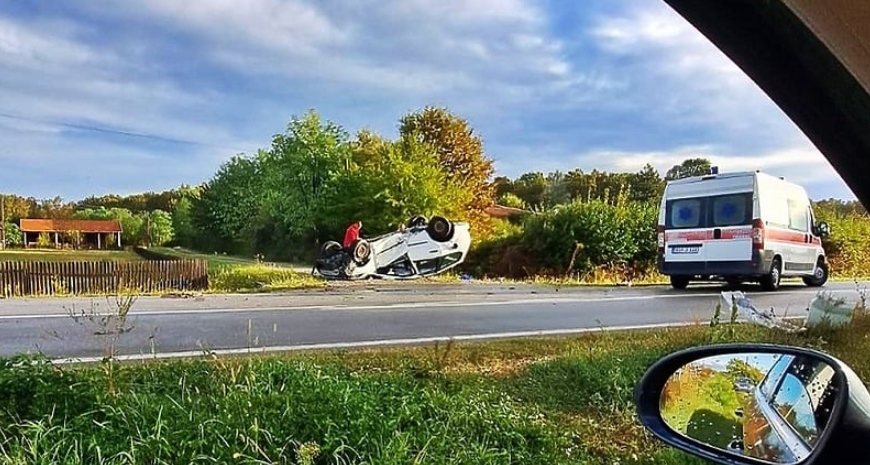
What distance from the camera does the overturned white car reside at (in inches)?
501

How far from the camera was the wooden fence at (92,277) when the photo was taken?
989cm

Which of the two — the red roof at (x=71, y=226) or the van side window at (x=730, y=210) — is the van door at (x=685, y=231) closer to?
the van side window at (x=730, y=210)

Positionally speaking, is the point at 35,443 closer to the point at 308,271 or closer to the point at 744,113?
the point at 744,113

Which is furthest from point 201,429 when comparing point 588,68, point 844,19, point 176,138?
point 176,138

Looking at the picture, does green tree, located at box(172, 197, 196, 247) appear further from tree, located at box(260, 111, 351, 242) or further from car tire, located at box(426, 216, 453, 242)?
car tire, located at box(426, 216, 453, 242)

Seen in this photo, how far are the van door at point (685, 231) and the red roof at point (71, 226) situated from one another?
39.1ft

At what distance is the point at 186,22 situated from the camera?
25.9ft

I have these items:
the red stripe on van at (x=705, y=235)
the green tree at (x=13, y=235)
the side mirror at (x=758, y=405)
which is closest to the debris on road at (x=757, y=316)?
the side mirror at (x=758, y=405)

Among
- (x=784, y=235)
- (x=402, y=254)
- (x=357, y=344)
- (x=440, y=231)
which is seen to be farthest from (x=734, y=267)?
(x=357, y=344)

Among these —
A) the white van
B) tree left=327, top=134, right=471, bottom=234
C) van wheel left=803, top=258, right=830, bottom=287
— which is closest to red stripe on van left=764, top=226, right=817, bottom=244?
the white van

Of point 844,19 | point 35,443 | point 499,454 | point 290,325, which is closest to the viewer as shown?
point 844,19

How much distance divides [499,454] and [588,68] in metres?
4.89

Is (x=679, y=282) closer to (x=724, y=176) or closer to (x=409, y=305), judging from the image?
(x=724, y=176)

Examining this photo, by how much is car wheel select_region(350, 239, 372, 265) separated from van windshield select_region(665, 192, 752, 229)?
19.2ft
